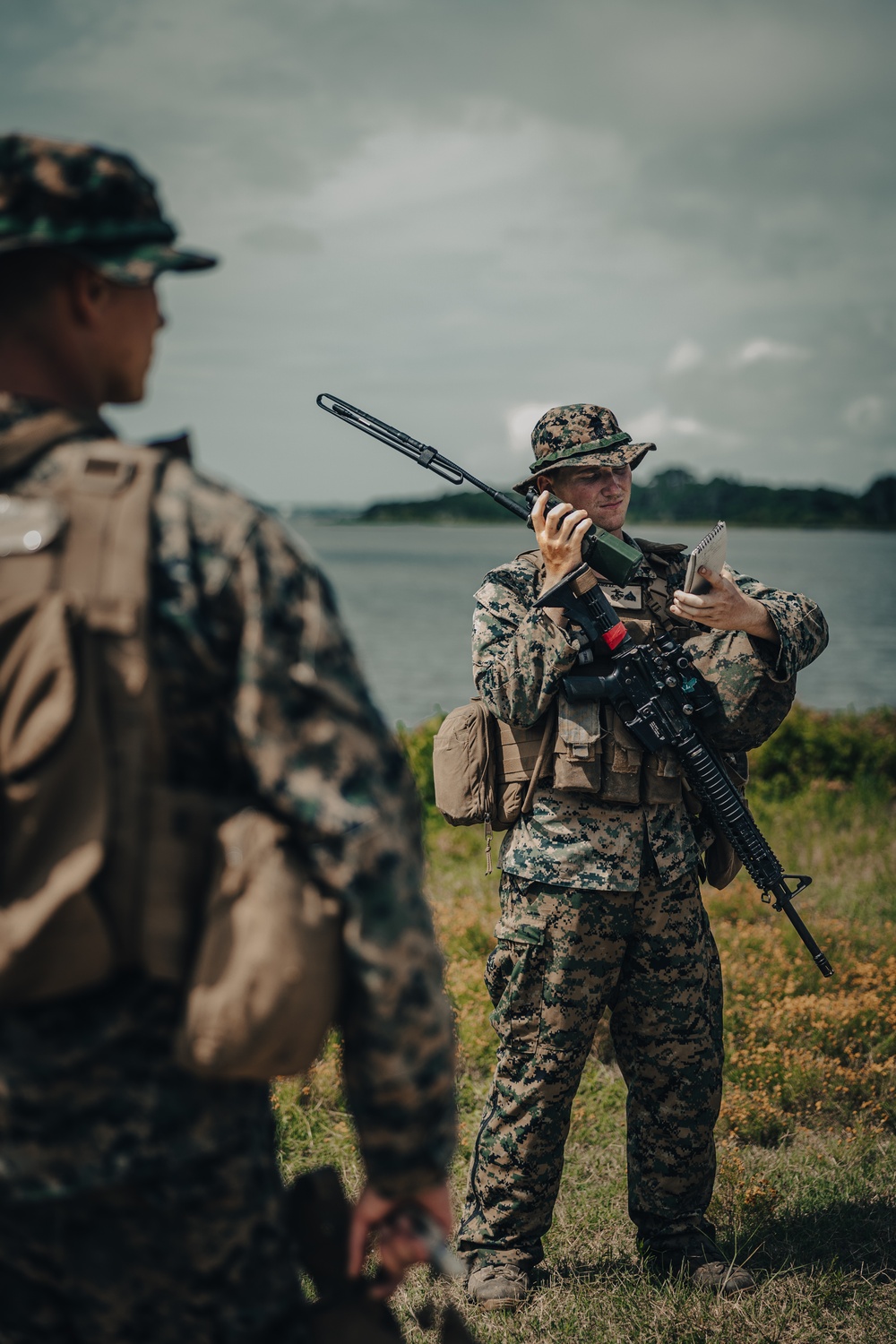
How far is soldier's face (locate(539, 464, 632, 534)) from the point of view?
3512 mm

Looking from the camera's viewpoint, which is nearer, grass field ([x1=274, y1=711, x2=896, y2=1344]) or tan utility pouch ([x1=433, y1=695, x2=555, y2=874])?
grass field ([x1=274, y1=711, x2=896, y2=1344])

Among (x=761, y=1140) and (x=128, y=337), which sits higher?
(x=128, y=337)

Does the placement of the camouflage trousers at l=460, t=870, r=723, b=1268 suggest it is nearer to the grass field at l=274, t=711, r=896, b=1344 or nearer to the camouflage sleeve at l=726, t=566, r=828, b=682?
the grass field at l=274, t=711, r=896, b=1344

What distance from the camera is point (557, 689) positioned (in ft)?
10.6

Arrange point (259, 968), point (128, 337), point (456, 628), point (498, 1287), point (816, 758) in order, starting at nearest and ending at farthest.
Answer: point (259, 968) → point (128, 337) → point (498, 1287) → point (816, 758) → point (456, 628)

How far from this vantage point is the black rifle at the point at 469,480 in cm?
334

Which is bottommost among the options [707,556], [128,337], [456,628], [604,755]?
[456,628]

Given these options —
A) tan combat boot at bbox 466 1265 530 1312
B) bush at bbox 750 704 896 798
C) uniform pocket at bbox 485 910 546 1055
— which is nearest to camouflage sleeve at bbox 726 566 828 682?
uniform pocket at bbox 485 910 546 1055

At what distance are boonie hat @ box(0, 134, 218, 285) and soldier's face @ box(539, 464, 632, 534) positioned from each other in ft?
6.94

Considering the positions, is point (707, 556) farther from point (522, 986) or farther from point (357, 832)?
point (357, 832)

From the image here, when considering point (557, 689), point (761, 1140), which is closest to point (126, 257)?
point (557, 689)

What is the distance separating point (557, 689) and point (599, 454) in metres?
0.81

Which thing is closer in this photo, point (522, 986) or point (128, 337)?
point (128, 337)

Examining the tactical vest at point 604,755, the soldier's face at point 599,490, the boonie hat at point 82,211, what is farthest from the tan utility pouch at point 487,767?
the boonie hat at point 82,211
